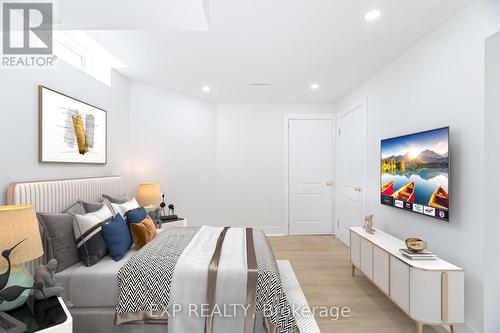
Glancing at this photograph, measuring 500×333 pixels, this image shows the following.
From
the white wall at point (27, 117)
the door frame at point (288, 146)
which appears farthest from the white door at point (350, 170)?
the white wall at point (27, 117)

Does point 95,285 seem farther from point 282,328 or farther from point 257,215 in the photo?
point 257,215

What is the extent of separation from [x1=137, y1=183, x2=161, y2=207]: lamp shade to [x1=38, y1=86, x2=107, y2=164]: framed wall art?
2.15 ft

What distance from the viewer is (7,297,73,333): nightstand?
1.23 m

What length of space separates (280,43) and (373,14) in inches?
34.6

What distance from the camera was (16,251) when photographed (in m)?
1.33

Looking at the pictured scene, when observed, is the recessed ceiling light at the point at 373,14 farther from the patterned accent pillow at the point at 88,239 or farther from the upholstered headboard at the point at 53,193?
the upholstered headboard at the point at 53,193

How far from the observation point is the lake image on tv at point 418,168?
2119mm

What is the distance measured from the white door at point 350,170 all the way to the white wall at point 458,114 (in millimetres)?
1045

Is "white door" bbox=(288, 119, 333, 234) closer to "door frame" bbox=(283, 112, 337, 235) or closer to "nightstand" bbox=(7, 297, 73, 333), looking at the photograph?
"door frame" bbox=(283, 112, 337, 235)

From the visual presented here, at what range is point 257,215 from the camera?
5016mm

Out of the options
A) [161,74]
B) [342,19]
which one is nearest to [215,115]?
[161,74]

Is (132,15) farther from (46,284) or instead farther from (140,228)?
(46,284)

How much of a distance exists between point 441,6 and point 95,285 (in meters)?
3.38

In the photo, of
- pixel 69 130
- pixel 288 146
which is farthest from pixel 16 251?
pixel 288 146
